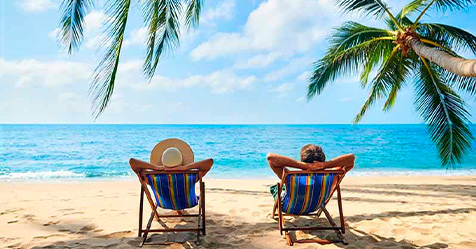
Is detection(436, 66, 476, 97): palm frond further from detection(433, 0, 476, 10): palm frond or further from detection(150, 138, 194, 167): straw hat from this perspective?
detection(150, 138, 194, 167): straw hat

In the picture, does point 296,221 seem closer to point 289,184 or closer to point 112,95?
point 289,184

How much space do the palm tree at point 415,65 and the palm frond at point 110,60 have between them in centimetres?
369

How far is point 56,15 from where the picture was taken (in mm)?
3162

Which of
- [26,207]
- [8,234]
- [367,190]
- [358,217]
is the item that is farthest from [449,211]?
[26,207]

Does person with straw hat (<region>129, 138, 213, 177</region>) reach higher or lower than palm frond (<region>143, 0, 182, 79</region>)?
lower

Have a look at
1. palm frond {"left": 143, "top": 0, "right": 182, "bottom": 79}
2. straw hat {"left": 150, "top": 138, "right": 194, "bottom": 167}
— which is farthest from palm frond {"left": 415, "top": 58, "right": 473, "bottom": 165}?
straw hat {"left": 150, "top": 138, "right": 194, "bottom": 167}

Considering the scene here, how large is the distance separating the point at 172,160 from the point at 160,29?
1942mm

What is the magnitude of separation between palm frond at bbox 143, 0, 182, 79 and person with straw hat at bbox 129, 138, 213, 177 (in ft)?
3.50

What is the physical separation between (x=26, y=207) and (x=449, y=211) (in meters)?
5.34

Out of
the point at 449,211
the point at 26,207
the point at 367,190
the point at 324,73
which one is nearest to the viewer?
the point at 449,211

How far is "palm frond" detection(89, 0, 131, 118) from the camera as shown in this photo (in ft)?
9.90

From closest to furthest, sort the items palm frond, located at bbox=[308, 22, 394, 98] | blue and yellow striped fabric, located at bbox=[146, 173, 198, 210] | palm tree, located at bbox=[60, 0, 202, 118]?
blue and yellow striped fabric, located at bbox=[146, 173, 198, 210], palm tree, located at bbox=[60, 0, 202, 118], palm frond, located at bbox=[308, 22, 394, 98]

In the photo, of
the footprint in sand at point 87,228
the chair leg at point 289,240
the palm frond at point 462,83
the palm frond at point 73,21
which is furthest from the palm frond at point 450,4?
the footprint in sand at point 87,228

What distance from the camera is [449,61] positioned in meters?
3.37
